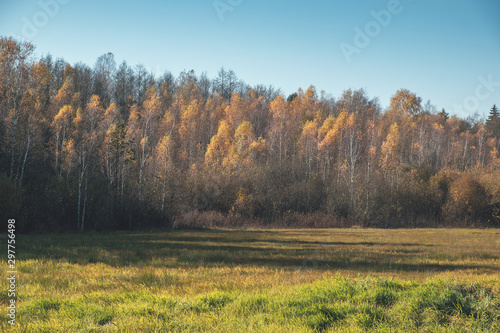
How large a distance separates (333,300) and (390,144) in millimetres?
64219

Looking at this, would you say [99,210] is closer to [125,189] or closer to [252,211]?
[125,189]

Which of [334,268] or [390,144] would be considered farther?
[390,144]

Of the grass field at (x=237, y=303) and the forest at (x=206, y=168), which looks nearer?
the grass field at (x=237, y=303)

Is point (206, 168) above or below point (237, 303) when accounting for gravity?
above

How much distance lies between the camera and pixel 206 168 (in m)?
47.1

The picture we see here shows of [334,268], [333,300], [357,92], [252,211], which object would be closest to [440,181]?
[252,211]

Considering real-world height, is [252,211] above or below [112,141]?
below

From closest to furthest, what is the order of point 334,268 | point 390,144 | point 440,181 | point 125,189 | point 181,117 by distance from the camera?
point 334,268 < point 125,189 < point 440,181 < point 390,144 < point 181,117

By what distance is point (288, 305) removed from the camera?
19.1 feet

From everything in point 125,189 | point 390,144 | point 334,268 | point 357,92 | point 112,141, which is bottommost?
point 334,268

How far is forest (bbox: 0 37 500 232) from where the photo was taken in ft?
91.5

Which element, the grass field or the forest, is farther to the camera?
the forest

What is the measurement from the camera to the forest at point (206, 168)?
27891 mm

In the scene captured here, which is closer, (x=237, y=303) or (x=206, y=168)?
(x=237, y=303)
